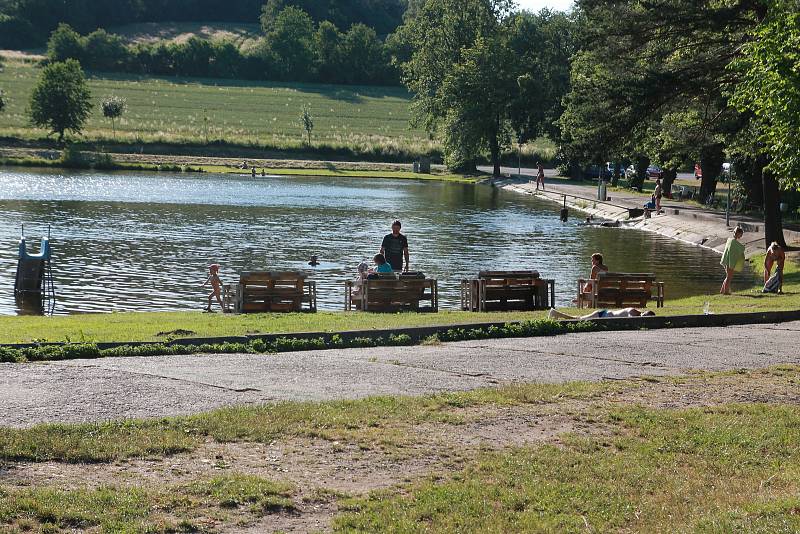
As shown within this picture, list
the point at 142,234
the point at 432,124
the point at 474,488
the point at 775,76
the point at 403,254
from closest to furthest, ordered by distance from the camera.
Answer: the point at 474,488, the point at 775,76, the point at 403,254, the point at 142,234, the point at 432,124

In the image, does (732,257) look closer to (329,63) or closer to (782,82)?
(782,82)

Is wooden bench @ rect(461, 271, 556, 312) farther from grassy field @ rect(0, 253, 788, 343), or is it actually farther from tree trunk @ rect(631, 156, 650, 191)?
tree trunk @ rect(631, 156, 650, 191)

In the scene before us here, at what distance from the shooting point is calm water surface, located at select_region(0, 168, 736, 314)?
30.9 meters

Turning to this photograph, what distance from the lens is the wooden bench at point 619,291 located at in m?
24.9

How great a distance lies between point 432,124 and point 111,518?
100872 mm

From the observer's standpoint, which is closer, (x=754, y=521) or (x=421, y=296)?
(x=754, y=521)

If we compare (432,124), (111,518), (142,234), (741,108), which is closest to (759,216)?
(741,108)

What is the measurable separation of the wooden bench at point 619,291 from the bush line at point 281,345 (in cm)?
523

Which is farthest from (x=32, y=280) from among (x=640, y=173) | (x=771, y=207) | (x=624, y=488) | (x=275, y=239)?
(x=640, y=173)

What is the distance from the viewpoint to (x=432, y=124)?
107 metres

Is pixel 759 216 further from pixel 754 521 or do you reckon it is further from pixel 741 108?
pixel 754 521

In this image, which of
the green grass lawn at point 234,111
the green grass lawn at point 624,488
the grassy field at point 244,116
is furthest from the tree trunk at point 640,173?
the green grass lawn at point 624,488

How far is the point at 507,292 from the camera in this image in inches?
978

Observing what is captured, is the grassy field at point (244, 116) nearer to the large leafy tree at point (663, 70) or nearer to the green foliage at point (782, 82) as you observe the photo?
the large leafy tree at point (663, 70)
